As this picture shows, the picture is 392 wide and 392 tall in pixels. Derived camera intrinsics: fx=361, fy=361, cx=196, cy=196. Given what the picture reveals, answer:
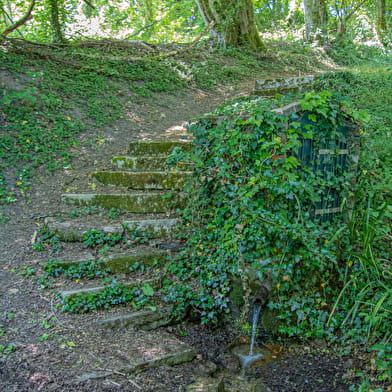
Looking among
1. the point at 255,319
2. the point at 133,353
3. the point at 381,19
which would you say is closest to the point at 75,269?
the point at 133,353

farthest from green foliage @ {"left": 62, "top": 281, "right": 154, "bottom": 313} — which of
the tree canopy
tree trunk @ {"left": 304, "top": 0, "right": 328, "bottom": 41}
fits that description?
tree trunk @ {"left": 304, "top": 0, "right": 328, "bottom": 41}

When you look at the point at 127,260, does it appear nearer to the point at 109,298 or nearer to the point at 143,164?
the point at 109,298

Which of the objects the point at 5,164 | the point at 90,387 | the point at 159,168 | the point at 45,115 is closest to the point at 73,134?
the point at 45,115

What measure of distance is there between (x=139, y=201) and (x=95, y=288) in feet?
4.69

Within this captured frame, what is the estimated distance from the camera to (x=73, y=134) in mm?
6172

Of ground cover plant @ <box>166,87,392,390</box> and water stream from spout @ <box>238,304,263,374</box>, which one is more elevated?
ground cover plant @ <box>166,87,392,390</box>

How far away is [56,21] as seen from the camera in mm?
8719

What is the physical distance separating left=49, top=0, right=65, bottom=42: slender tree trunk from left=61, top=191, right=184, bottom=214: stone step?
6.00 metres

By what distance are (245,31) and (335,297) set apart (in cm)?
979

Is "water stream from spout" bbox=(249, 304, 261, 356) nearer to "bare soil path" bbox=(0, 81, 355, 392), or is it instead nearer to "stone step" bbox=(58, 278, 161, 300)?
"bare soil path" bbox=(0, 81, 355, 392)

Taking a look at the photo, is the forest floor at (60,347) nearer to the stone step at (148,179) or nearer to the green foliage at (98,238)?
the green foliage at (98,238)

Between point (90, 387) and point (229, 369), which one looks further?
point (229, 369)

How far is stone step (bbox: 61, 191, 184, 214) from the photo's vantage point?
4.56m

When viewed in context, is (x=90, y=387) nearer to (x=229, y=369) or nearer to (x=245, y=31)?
(x=229, y=369)
